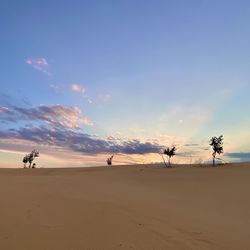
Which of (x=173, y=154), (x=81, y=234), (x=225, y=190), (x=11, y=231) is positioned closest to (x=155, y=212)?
(x=81, y=234)

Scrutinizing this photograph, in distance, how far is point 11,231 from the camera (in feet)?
22.1

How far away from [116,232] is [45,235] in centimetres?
136

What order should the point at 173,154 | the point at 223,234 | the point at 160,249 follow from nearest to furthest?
the point at 160,249
the point at 223,234
the point at 173,154

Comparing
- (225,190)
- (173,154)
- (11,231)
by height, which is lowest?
(11,231)

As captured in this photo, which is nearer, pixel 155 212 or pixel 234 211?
pixel 155 212

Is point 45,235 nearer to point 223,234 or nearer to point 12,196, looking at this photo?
point 223,234

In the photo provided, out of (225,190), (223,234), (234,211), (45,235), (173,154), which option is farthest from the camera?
(173,154)

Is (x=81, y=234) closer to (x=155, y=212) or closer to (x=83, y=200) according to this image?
(x=155, y=212)

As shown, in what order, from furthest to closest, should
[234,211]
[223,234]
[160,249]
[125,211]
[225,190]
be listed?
[225,190] < [234,211] < [125,211] < [223,234] < [160,249]

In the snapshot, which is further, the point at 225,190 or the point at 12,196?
the point at 225,190

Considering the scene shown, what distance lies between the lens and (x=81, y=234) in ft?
21.6

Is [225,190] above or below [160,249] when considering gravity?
above

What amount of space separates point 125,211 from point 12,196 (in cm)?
395

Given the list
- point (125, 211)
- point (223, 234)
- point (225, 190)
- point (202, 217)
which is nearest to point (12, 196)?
point (125, 211)
